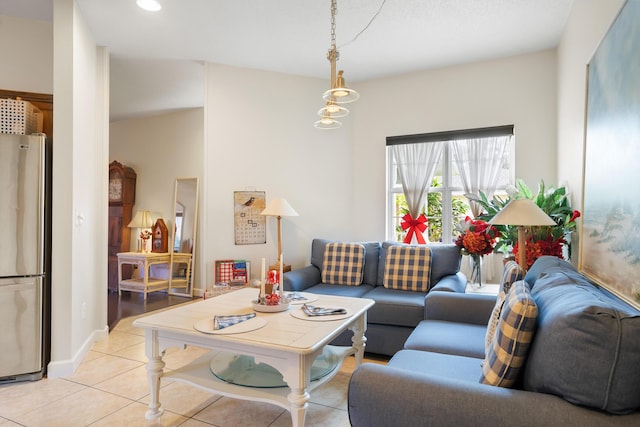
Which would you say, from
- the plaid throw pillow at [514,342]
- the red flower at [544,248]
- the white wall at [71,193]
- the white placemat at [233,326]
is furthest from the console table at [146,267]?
the plaid throw pillow at [514,342]

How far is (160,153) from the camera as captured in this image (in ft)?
18.9

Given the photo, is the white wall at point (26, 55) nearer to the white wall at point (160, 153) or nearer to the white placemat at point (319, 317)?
the white wall at point (160, 153)

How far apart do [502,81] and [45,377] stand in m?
4.85

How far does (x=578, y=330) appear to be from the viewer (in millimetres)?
1062

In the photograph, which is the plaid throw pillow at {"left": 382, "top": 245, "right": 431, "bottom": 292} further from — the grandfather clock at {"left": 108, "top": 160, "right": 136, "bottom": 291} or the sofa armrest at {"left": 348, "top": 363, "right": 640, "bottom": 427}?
the grandfather clock at {"left": 108, "top": 160, "right": 136, "bottom": 291}

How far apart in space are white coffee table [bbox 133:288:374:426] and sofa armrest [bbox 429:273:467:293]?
86 cm

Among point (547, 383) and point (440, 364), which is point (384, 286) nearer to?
point (440, 364)

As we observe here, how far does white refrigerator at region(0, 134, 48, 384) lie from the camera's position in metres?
2.58

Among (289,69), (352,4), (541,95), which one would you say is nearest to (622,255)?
(352,4)

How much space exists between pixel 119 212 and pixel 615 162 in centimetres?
620

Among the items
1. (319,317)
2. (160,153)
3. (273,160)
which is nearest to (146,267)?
(160,153)

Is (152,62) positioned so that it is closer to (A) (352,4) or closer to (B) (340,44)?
(B) (340,44)

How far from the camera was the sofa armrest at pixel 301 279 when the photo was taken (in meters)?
3.34

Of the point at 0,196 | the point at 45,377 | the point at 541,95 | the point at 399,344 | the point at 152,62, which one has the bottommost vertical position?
the point at 45,377
